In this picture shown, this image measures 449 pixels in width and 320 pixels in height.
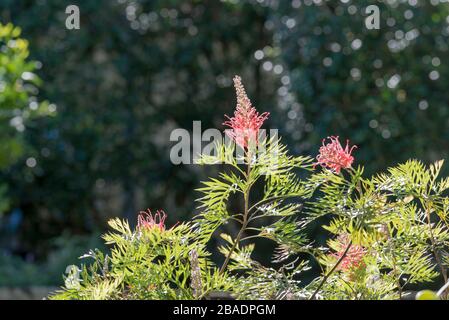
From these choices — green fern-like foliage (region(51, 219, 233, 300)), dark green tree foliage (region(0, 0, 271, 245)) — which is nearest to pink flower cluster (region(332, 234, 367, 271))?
green fern-like foliage (region(51, 219, 233, 300))

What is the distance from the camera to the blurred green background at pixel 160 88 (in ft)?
17.1

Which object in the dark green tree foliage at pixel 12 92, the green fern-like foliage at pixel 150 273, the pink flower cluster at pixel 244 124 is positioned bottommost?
the green fern-like foliage at pixel 150 273

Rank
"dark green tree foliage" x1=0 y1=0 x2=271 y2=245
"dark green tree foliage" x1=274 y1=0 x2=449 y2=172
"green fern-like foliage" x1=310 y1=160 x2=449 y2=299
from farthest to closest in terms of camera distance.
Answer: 1. "dark green tree foliage" x1=0 y1=0 x2=271 y2=245
2. "dark green tree foliage" x1=274 y1=0 x2=449 y2=172
3. "green fern-like foliage" x1=310 y1=160 x2=449 y2=299

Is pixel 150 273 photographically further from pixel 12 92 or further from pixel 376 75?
pixel 376 75

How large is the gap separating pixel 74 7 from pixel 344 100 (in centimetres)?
222

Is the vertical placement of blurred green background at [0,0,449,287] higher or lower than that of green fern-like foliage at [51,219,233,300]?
higher

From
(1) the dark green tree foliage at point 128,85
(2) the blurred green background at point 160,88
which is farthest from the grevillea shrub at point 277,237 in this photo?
(1) the dark green tree foliage at point 128,85

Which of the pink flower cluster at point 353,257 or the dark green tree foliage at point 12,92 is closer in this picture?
the pink flower cluster at point 353,257

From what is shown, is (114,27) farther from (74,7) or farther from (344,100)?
(344,100)

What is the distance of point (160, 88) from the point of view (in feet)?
21.3

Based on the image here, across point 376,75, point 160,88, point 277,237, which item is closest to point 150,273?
point 277,237

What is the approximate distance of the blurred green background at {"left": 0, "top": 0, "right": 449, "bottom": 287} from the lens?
17.1 feet

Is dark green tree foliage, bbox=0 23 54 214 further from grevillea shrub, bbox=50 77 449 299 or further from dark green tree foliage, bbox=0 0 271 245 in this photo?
grevillea shrub, bbox=50 77 449 299

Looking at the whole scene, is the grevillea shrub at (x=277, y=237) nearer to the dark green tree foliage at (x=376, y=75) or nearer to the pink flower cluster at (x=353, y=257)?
the pink flower cluster at (x=353, y=257)
